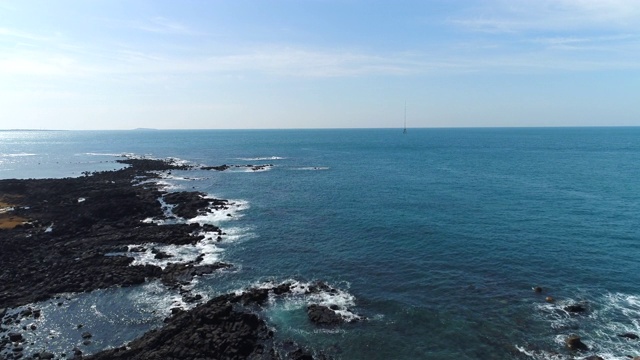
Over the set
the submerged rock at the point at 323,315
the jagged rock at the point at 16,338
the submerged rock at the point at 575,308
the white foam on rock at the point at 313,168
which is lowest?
the jagged rock at the point at 16,338

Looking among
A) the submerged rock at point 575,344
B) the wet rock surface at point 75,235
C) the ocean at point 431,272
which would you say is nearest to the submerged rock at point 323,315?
the ocean at point 431,272

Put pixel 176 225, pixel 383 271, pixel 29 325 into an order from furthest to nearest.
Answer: pixel 176 225
pixel 383 271
pixel 29 325

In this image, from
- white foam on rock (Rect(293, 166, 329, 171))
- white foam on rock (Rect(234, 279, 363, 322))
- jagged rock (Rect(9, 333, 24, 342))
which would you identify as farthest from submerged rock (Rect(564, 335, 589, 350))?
white foam on rock (Rect(293, 166, 329, 171))

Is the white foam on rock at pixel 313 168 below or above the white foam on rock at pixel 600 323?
above

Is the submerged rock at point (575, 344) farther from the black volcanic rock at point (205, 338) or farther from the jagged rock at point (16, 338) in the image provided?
the jagged rock at point (16, 338)

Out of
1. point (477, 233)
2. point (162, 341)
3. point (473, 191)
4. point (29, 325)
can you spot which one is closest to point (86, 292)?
point (29, 325)

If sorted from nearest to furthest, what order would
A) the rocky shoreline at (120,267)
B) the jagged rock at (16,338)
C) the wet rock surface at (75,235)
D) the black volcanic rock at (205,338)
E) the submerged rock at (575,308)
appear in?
the black volcanic rock at (205,338), the rocky shoreline at (120,267), the jagged rock at (16,338), the submerged rock at (575,308), the wet rock surface at (75,235)

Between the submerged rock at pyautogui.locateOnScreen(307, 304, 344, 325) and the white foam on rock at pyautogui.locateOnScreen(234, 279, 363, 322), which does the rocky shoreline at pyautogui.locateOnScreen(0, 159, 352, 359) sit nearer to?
the submerged rock at pyautogui.locateOnScreen(307, 304, 344, 325)

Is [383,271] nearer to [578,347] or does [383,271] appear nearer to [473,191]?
[578,347]

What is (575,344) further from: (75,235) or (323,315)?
(75,235)
